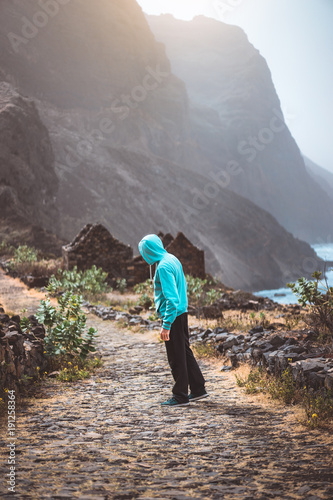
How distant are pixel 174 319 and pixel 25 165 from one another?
4973 cm

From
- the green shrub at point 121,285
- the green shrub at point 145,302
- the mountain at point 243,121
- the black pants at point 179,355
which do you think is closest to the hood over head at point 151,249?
the black pants at point 179,355

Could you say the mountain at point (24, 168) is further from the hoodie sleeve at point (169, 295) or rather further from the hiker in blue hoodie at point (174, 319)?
the hoodie sleeve at point (169, 295)

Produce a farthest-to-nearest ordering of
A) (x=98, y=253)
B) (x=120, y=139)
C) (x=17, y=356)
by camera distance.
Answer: (x=120, y=139) < (x=98, y=253) < (x=17, y=356)

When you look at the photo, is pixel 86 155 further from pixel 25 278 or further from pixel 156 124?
pixel 25 278

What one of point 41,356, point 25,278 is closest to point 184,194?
point 25,278

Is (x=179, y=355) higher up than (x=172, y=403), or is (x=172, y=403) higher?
(x=179, y=355)

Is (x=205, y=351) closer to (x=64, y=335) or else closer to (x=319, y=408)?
(x=64, y=335)

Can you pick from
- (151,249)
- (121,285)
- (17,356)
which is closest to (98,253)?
(121,285)

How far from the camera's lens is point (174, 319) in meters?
4.86

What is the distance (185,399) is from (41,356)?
2.52 m

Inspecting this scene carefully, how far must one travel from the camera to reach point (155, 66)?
110125 millimetres

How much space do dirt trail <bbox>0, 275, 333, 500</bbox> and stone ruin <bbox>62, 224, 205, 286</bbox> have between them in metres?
15.1

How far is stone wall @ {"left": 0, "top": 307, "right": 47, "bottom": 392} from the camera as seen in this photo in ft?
17.2

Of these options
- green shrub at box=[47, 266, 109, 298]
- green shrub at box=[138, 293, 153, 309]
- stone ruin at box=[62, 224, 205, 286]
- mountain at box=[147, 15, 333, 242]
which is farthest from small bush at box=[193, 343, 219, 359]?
mountain at box=[147, 15, 333, 242]
